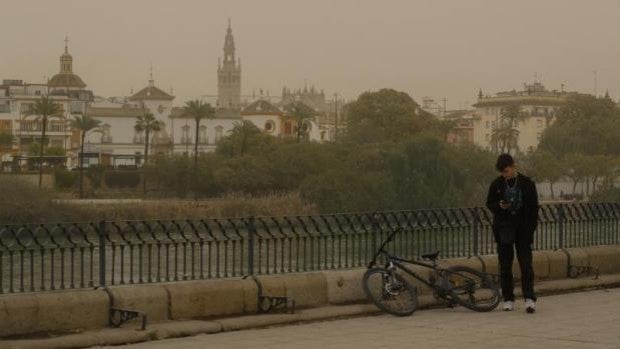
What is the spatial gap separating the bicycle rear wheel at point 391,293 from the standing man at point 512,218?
998 millimetres

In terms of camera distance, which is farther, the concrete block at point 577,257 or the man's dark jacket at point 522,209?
the concrete block at point 577,257

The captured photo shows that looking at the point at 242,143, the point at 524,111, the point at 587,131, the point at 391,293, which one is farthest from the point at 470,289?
the point at 524,111

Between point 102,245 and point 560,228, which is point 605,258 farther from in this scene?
point 102,245

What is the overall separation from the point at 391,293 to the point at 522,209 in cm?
153

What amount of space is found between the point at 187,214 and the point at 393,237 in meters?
70.0

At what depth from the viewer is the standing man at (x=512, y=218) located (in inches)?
498

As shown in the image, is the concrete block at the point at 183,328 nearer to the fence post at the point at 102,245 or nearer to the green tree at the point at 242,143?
the fence post at the point at 102,245

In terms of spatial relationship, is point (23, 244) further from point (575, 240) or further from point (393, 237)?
point (575, 240)

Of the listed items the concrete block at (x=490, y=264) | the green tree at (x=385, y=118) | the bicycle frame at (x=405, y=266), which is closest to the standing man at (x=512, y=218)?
the bicycle frame at (x=405, y=266)

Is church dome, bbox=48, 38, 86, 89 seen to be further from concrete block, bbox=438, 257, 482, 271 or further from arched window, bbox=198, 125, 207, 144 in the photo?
concrete block, bbox=438, 257, 482, 271

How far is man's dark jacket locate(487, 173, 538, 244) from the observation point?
1268 centimetres

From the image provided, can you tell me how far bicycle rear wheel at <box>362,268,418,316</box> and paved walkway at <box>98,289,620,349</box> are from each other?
115mm

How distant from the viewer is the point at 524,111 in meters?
170

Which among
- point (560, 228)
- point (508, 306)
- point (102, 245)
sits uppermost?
point (560, 228)
